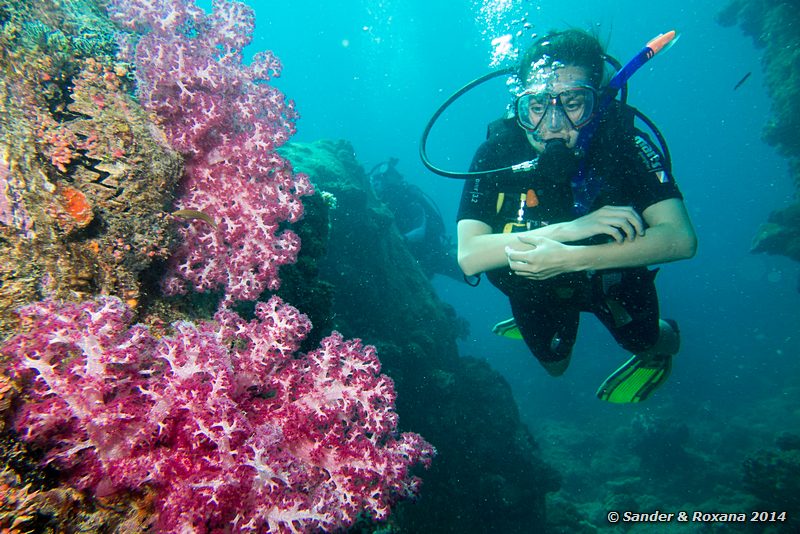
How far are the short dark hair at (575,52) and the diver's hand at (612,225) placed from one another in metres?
1.42

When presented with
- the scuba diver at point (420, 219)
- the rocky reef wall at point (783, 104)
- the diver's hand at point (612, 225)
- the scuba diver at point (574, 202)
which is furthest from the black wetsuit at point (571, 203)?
the rocky reef wall at point (783, 104)

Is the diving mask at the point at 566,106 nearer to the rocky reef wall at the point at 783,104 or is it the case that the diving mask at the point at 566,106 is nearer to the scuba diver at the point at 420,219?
the scuba diver at the point at 420,219

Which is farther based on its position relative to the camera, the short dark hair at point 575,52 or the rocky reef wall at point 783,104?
the rocky reef wall at point 783,104

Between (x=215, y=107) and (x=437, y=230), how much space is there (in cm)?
1206

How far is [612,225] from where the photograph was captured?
261 cm

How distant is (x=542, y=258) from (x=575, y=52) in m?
2.02

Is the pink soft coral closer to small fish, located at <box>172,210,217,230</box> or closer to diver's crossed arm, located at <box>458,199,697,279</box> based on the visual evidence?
small fish, located at <box>172,210,217,230</box>

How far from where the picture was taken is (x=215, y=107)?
7.95 feet

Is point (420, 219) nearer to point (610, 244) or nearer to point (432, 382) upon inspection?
point (432, 382)

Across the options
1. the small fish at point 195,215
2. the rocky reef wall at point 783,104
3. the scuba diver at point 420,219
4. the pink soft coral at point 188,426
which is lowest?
the pink soft coral at point 188,426

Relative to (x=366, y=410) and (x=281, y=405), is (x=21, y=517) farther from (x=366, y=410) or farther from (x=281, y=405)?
(x=366, y=410)

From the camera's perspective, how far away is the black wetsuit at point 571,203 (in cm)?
310

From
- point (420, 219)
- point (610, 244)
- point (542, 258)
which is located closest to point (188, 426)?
point (542, 258)

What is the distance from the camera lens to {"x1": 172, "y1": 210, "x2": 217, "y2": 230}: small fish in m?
2.18
